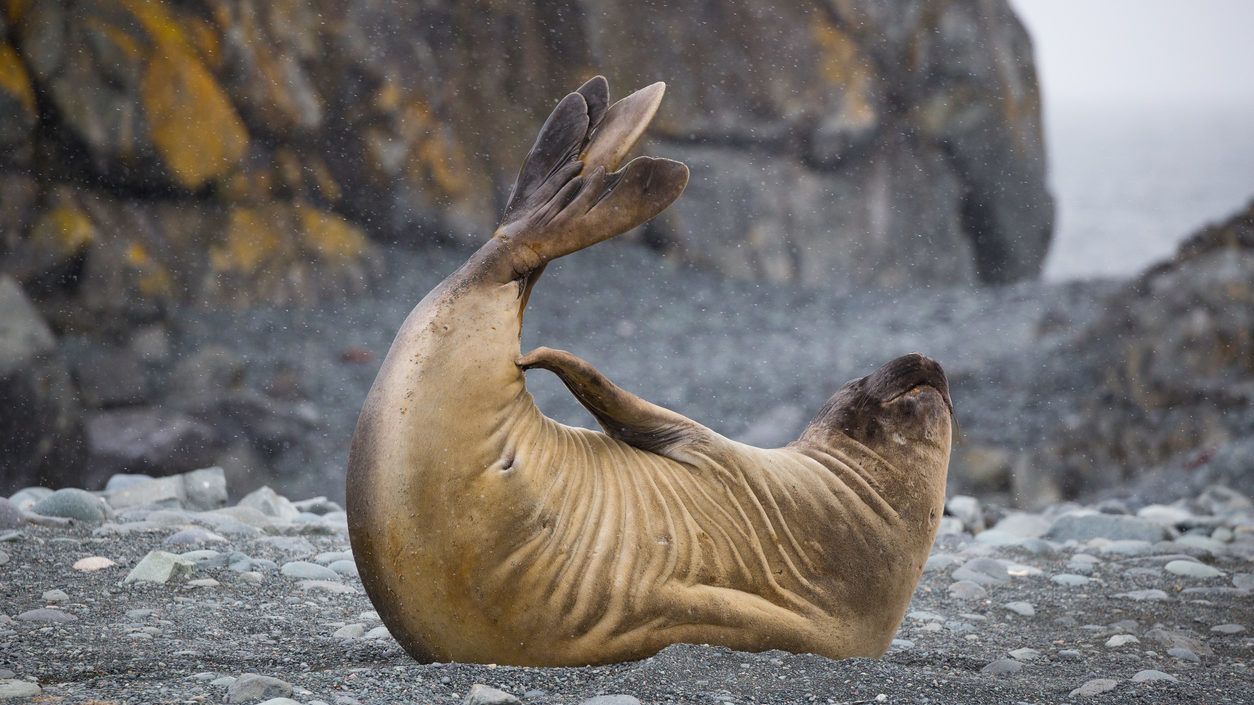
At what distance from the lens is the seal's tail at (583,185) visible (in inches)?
103

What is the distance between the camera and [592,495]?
264 centimetres

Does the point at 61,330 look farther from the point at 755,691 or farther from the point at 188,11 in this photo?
the point at 755,691

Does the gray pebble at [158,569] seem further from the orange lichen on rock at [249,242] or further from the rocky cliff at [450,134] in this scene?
the orange lichen on rock at [249,242]

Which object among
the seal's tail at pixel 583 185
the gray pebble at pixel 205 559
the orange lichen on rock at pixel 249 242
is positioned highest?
the orange lichen on rock at pixel 249 242

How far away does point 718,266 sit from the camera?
39.7 ft

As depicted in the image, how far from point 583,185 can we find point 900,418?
94 centimetres

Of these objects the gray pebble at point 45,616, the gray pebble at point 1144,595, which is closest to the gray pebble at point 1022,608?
the gray pebble at point 1144,595

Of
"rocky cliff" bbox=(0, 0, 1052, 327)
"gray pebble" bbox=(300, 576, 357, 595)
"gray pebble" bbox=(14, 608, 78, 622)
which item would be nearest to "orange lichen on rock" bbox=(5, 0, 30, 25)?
"rocky cliff" bbox=(0, 0, 1052, 327)

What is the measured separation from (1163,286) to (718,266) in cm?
422

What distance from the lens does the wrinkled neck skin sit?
2.48m

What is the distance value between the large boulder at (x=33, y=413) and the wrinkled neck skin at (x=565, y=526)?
526 centimetres

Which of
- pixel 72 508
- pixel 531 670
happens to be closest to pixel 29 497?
pixel 72 508

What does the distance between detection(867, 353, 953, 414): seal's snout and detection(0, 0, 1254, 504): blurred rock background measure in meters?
5.63

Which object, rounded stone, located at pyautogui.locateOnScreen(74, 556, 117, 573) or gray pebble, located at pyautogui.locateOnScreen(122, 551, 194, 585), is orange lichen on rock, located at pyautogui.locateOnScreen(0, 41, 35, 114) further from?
gray pebble, located at pyautogui.locateOnScreen(122, 551, 194, 585)
